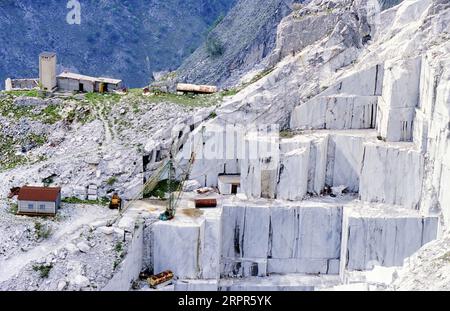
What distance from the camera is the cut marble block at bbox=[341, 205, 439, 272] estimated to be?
148 feet

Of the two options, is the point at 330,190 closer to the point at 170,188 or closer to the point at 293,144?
the point at 293,144

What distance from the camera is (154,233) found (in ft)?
145

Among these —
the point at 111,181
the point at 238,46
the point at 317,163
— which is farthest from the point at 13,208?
the point at 238,46

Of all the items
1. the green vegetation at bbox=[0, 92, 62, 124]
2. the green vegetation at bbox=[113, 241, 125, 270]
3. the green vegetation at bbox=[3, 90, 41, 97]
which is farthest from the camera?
the green vegetation at bbox=[3, 90, 41, 97]

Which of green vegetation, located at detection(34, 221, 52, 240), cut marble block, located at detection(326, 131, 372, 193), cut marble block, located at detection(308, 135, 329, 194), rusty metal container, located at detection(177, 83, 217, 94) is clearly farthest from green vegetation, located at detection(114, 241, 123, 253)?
rusty metal container, located at detection(177, 83, 217, 94)

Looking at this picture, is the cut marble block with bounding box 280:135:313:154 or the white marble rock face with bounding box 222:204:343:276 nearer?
the white marble rock face with bounding box 222:204:343:276

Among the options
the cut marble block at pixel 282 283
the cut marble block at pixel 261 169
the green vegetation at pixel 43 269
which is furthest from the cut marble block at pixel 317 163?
the green vegetation at pixel 43 269

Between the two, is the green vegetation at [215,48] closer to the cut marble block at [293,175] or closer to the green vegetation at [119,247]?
the cut marble block at [293,175]

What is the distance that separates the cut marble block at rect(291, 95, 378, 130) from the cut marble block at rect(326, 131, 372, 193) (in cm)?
156

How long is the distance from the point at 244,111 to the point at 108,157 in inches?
322

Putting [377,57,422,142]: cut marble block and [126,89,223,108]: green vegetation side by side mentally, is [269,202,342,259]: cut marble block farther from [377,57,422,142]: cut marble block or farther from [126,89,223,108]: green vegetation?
[126,89,223,108]: green vegetation

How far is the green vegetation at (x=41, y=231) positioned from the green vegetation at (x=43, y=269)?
259cm

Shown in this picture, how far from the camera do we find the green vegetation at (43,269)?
38.4m
